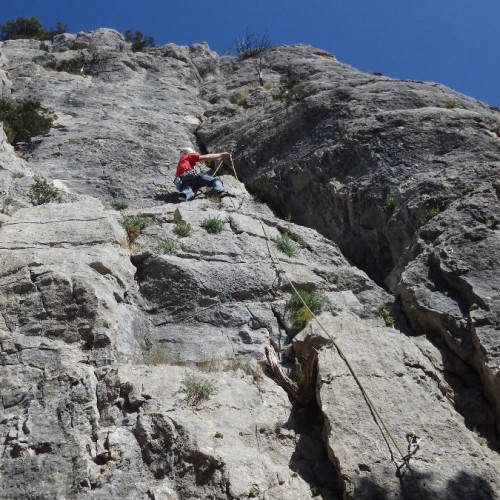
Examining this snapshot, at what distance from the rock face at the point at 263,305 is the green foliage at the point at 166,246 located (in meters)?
0.05

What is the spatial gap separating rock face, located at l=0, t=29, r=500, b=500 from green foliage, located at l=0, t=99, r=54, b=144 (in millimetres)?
437

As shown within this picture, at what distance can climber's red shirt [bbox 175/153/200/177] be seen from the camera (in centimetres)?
1406

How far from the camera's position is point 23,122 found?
53.6 feet

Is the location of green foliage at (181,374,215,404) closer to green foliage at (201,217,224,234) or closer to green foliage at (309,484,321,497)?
green foliage at (309,484,321,497)

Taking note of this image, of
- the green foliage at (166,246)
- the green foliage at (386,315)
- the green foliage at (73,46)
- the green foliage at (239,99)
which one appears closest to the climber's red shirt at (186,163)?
the green foliage at (166,246)

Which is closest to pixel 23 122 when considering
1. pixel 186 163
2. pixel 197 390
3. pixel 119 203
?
pixel 119 203

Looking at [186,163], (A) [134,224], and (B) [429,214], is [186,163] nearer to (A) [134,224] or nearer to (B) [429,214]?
(A) [134,224]

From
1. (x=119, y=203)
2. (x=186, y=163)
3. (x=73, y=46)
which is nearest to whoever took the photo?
(x=119, y=203)

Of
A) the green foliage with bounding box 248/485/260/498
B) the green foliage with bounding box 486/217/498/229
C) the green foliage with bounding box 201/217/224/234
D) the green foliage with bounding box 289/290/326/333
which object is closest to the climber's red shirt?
the green foliage with bounding box 201/217/224/234

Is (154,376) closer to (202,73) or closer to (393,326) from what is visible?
(393,326)

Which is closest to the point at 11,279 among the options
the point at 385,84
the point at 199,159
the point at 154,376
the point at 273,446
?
the point at 154,376

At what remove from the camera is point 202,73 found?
77.6ft

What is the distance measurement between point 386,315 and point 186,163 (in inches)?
228

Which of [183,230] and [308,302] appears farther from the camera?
[183,230]
